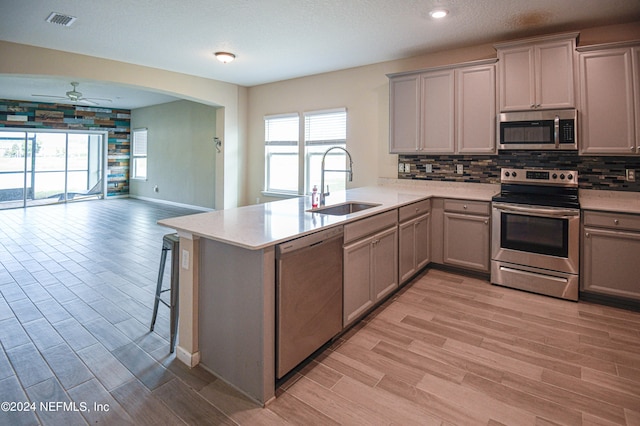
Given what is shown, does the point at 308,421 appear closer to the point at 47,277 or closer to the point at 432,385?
the point at 432,385

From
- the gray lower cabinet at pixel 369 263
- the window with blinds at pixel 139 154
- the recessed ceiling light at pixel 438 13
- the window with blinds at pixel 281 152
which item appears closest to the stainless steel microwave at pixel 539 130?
the recessed ceiling light at pixel 438 13

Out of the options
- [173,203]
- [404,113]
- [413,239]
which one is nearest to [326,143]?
[404,113]

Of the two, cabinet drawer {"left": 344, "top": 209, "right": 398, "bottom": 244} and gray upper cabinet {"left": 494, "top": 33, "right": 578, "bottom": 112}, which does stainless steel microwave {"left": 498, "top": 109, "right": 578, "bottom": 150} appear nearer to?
gray upper cabinet {"left": 494, "top": 33, "right": 578, "bottom": 112}

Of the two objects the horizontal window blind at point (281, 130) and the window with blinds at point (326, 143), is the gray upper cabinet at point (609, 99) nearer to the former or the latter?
the window with blinds at point (326, 143)

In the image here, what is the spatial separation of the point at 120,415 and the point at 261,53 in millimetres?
4322

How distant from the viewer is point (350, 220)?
250 cm

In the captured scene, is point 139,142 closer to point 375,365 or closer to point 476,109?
point 476,109

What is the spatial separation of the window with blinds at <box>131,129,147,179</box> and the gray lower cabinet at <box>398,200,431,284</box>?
29.9ft

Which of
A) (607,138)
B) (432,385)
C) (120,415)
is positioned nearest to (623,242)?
(607,138)

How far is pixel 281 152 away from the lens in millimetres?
6414

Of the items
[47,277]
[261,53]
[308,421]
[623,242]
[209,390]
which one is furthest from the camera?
[261,53]

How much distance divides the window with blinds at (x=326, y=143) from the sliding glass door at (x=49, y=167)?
297 inches

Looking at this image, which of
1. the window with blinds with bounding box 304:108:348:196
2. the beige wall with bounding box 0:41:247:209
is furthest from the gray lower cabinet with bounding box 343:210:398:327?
the beige wall with bounding box 0:41:247:209

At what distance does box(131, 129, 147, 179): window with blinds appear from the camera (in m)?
10.5
